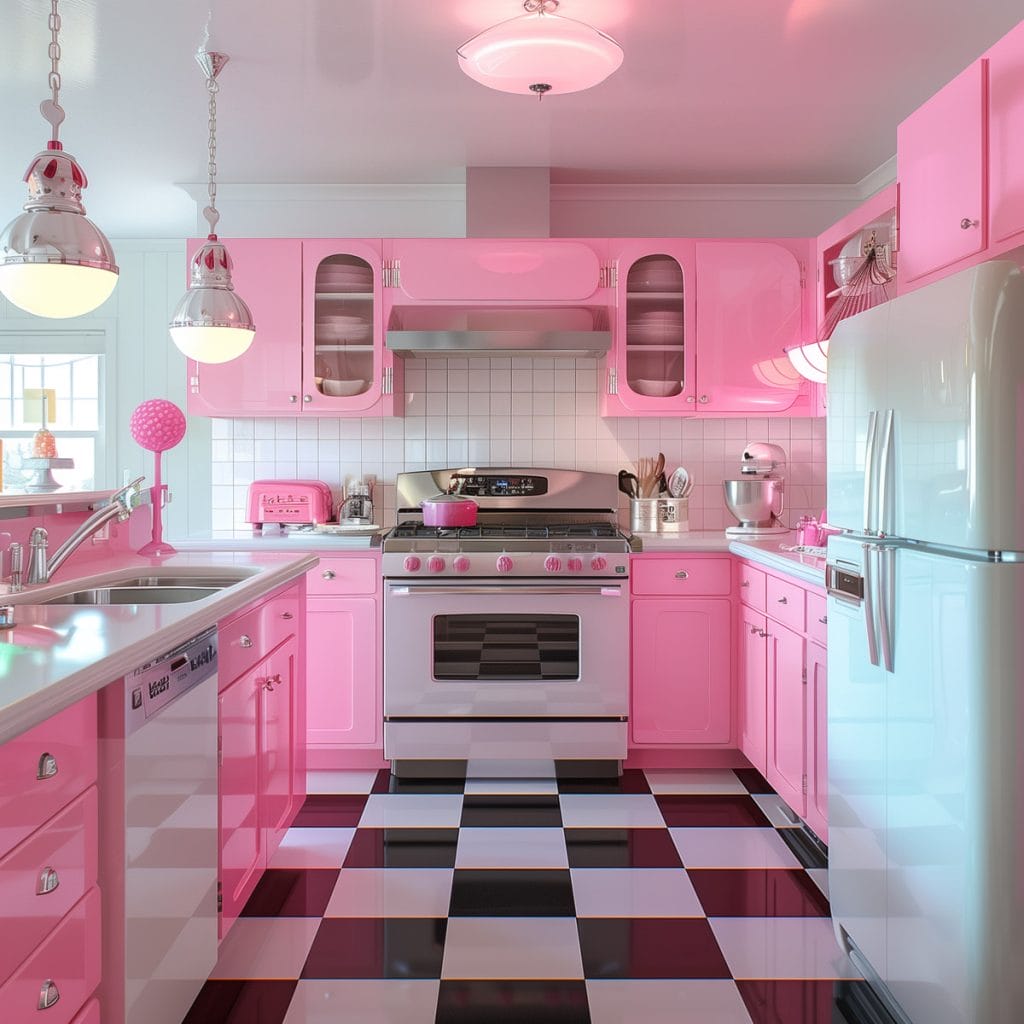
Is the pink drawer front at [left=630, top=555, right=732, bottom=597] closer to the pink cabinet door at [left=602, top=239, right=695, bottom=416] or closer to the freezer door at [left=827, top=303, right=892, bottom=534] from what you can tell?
the pink cabinet door at [left=602, top=239, right=695, bottom=416]

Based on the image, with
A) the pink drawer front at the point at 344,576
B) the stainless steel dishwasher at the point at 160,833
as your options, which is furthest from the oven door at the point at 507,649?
the stainless steel dishwasher at the point at 160,833

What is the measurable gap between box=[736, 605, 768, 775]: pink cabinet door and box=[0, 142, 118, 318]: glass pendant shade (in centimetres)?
231

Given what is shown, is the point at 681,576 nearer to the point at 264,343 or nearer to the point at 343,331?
the point at 343,331

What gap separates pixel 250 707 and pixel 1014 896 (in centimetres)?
160

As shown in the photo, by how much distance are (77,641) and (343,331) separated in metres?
2.57

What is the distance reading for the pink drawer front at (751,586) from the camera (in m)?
3.17

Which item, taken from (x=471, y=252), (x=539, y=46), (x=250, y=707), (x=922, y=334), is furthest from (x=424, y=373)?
(x=922, y=334)

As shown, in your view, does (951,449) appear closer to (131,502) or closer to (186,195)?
(131,502)

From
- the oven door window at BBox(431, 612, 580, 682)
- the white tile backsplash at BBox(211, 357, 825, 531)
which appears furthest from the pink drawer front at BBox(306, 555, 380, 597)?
the white tile backsplash at BBox(211, 357, 825, 531)

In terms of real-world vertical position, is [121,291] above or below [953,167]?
above

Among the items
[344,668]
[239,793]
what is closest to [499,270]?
[344,668]

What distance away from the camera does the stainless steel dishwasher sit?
1436 mm

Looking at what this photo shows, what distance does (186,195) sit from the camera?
14.4 feet

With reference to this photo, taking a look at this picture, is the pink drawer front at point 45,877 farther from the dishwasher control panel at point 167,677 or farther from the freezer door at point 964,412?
the freezer door at point 964,412
